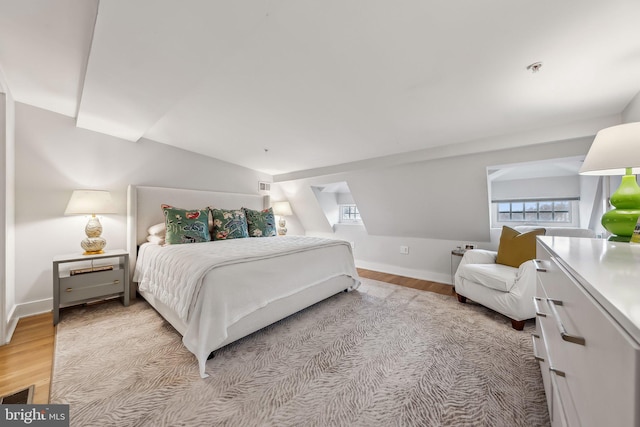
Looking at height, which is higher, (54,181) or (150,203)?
(54,181)

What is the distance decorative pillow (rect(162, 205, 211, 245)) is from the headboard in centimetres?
24

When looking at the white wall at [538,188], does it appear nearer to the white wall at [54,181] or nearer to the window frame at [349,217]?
the window frame at [349,217]

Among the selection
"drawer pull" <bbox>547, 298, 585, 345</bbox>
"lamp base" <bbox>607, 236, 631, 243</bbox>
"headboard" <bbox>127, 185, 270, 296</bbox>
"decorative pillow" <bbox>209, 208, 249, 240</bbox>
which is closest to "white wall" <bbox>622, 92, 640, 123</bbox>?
"lamp base" <bbox>607, 236, 631, 243</bbox>

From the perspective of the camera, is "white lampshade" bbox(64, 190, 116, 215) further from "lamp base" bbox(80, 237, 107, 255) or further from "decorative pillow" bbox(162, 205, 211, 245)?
"decorative pillow" bbox(162, 205, 211, 245)

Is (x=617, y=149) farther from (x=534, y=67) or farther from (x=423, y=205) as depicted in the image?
(x=423, y=205)

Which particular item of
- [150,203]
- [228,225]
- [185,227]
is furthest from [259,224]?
[150,203]

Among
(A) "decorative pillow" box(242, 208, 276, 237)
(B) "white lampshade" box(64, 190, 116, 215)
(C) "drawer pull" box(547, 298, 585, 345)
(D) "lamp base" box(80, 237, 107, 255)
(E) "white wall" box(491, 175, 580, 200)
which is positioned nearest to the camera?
(C) "drawer pull" box(547, 298, 585, 345)

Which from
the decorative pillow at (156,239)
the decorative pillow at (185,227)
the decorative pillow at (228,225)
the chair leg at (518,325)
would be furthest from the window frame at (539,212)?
the decorative pillow at (156,239)

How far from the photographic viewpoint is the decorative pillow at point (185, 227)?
8.79ft

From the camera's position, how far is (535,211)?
329 cm

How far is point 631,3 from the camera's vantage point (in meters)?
1.00

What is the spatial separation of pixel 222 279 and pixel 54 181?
235 cm

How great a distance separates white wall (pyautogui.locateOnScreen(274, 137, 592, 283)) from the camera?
2609 mm

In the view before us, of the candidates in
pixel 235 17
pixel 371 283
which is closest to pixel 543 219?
pixel 371 283
